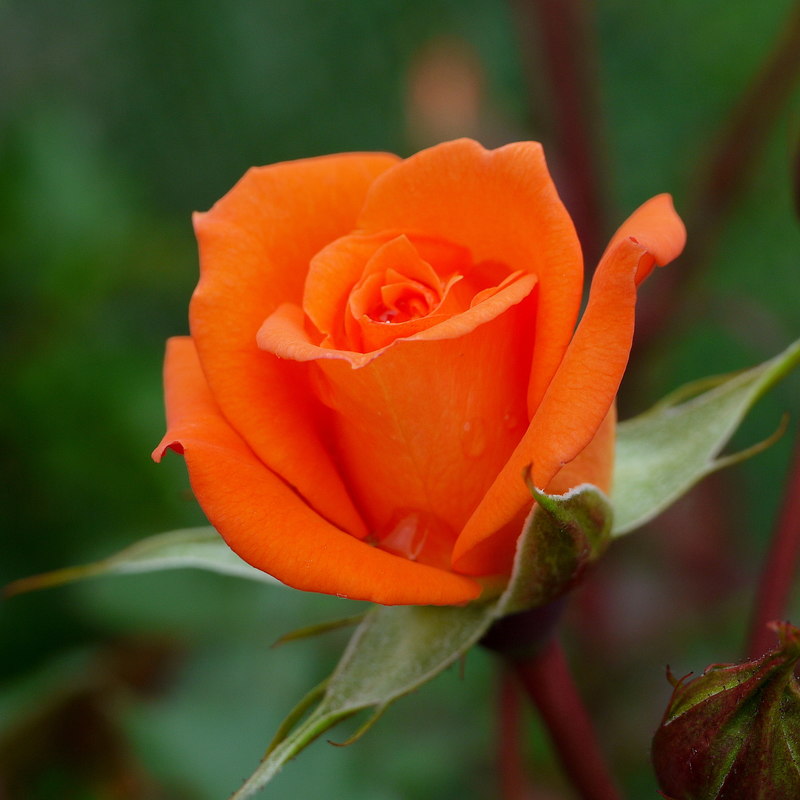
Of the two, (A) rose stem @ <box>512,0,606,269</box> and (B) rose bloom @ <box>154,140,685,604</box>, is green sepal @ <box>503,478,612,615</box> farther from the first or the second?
(A) rose stem @ <box>512,0,606,269</box>

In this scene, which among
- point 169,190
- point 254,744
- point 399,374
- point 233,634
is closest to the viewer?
point 399,374

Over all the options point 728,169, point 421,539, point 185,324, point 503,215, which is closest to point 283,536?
point 421,539

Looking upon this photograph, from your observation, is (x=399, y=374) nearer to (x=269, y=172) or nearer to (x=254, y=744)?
(x=269, y=172)

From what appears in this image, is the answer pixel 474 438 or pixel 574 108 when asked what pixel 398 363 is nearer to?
pixel 474 438

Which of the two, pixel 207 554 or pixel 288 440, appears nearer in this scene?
pixel 288 440

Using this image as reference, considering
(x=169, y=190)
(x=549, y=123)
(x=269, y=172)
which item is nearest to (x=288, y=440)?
(x=269, y=172)

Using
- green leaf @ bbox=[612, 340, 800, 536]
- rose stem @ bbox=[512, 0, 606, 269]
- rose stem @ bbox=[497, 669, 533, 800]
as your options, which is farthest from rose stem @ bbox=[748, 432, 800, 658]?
rose stem @ bbox=[512, 0, 606, 269]

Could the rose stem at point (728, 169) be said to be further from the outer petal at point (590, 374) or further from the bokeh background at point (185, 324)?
the outer petal at point (590, 374)
